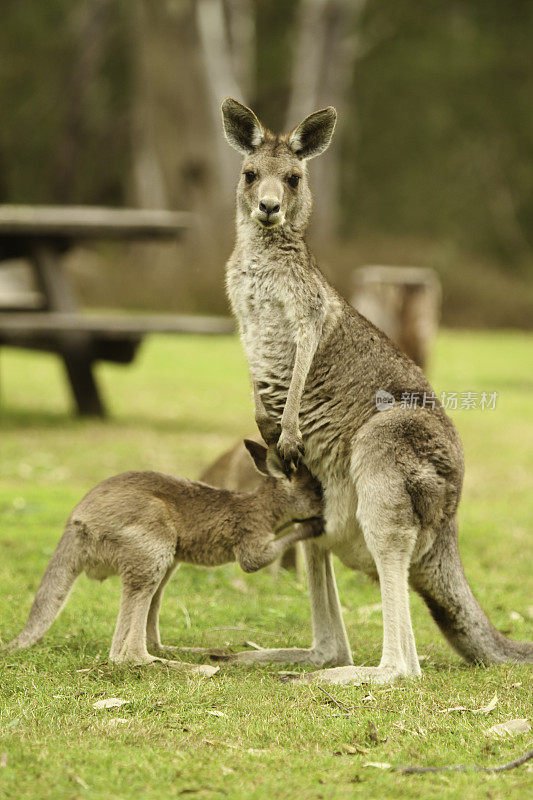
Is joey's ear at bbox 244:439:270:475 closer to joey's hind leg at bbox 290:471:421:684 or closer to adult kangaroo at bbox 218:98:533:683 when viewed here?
adult kangaroo at bbox 218:98:533:683

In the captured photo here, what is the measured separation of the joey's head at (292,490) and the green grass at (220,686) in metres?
0.53

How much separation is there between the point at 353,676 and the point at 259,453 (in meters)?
0.85

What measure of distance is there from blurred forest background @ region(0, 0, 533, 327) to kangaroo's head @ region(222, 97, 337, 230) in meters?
14.7

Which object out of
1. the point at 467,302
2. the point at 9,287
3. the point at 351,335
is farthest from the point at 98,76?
the point at 351,335

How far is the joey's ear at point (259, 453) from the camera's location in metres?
3.95

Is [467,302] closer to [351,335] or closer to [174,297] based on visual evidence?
[174,297]

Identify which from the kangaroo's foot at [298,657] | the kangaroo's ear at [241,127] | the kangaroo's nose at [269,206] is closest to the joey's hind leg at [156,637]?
the kangaroo's foot at [298,657]

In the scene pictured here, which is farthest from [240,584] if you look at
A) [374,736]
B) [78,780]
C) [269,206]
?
[78,780]

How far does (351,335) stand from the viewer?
3.99m

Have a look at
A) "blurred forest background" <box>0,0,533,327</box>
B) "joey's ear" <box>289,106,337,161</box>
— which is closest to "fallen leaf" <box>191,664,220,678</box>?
"joey's ear" <box>289,106,337,161</box>

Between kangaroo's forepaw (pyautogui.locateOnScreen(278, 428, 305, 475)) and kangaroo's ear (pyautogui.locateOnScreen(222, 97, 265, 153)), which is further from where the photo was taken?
kangaroo's ear (pyautogui.locateOnScreen(222, 97, 265, 153))

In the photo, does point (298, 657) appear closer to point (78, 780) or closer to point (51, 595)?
point (51, 595)

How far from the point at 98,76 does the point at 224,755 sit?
30.2 meters

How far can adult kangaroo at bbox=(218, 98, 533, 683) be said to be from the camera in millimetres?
3627
